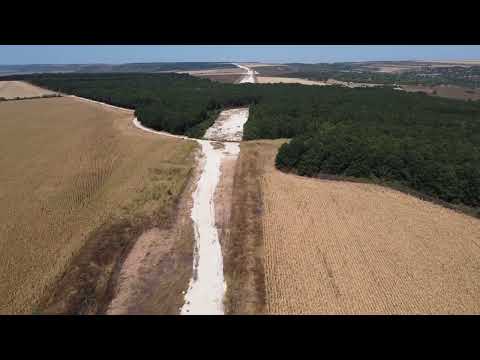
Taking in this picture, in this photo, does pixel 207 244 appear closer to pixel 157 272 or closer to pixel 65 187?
pixel 157 272

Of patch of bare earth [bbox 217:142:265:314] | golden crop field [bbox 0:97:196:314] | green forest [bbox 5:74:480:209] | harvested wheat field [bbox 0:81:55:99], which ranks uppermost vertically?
green forest [bbox 5:74:480:209]

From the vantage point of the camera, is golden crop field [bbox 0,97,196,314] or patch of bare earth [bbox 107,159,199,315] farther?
golden crop field [bbox 0,97,196,314]

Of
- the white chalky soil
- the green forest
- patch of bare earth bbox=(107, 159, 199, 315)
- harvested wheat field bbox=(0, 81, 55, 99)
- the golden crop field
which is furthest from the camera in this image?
harvested wheat field bbox=(0, 81, 55, 99)

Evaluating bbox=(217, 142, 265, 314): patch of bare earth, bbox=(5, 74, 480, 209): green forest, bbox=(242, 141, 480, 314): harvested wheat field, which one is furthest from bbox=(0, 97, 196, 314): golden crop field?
bbox=(242, 141, 480, 314): harvested wheat field

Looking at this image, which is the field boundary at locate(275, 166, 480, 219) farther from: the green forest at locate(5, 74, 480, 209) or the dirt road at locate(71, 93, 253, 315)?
the dirt road at locate(71, 93, 253, 315)

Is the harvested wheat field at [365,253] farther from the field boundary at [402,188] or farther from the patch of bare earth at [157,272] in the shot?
the patch of bare earth at [157,272]

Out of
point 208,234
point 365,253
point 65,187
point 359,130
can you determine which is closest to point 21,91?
point 65,187

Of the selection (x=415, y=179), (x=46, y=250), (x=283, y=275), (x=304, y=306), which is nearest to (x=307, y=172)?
(x=415, y=179)

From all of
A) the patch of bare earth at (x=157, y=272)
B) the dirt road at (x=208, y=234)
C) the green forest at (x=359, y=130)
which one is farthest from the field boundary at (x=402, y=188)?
the patch of bare earth at (x=157, y=272)
